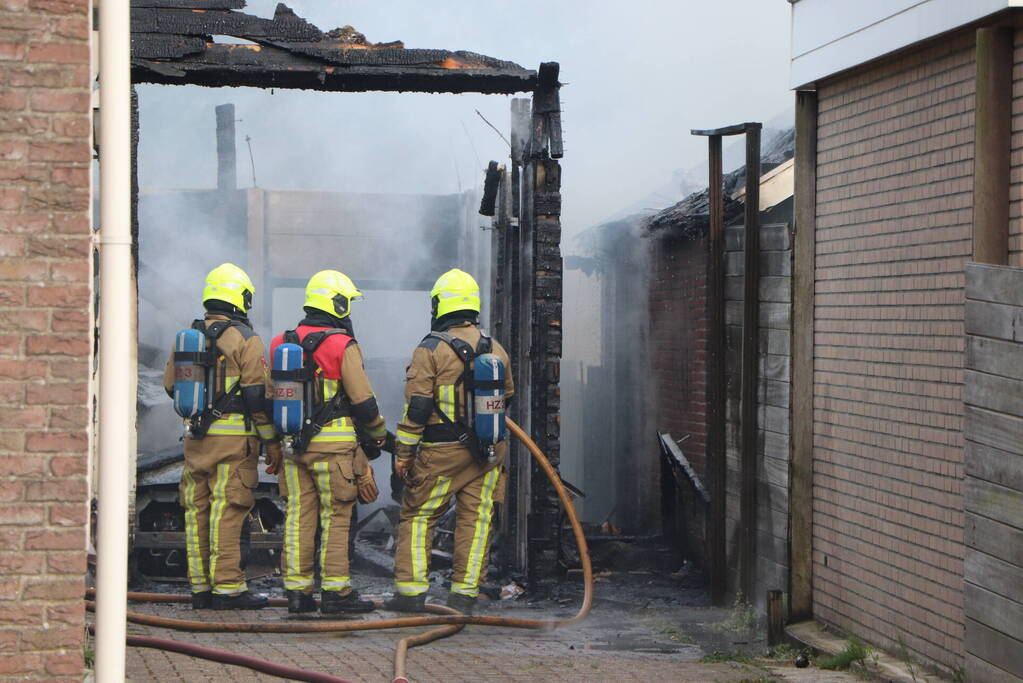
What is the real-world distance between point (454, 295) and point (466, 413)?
0.77 meters

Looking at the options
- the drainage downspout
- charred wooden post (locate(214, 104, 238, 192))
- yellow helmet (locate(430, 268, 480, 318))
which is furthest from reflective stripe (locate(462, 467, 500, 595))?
charred wooden post (locate(214, 104, 238, 192))

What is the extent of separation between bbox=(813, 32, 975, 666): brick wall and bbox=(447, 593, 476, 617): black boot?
89.0 inches

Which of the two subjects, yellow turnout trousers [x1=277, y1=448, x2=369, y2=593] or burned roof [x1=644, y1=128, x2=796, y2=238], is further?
burned roof [x1=644, y1=128, x2=796, y2=238]

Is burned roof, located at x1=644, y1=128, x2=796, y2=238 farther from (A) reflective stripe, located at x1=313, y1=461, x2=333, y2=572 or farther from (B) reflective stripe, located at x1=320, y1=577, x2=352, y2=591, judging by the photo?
(B) reflective stripe, located at x1=320, y1=577, x2=352, y2=591

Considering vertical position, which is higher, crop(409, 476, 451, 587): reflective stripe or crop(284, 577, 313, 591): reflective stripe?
crop(409, 476, 451, 587): reflective stripe

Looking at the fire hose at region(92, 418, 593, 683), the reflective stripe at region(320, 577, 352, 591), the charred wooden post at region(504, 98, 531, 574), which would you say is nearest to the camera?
the fire hose at region(92, 418, 593, 683)

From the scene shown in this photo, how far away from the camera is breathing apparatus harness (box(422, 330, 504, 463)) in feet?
25.2

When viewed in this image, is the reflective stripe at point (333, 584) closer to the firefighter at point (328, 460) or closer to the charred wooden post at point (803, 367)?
the firefighter at point (328, 460)

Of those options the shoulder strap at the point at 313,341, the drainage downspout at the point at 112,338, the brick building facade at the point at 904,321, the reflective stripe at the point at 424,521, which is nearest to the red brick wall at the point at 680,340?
the reflective stripe at the point at 424,521

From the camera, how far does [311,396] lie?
25.0ft

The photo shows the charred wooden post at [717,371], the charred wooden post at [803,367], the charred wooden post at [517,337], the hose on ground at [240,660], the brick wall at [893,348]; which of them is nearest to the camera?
the hose on ground at [240,660]

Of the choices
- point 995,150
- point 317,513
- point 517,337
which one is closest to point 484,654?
point 317,513

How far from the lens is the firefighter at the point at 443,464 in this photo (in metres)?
7.68

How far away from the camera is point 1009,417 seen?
4.51 meters
